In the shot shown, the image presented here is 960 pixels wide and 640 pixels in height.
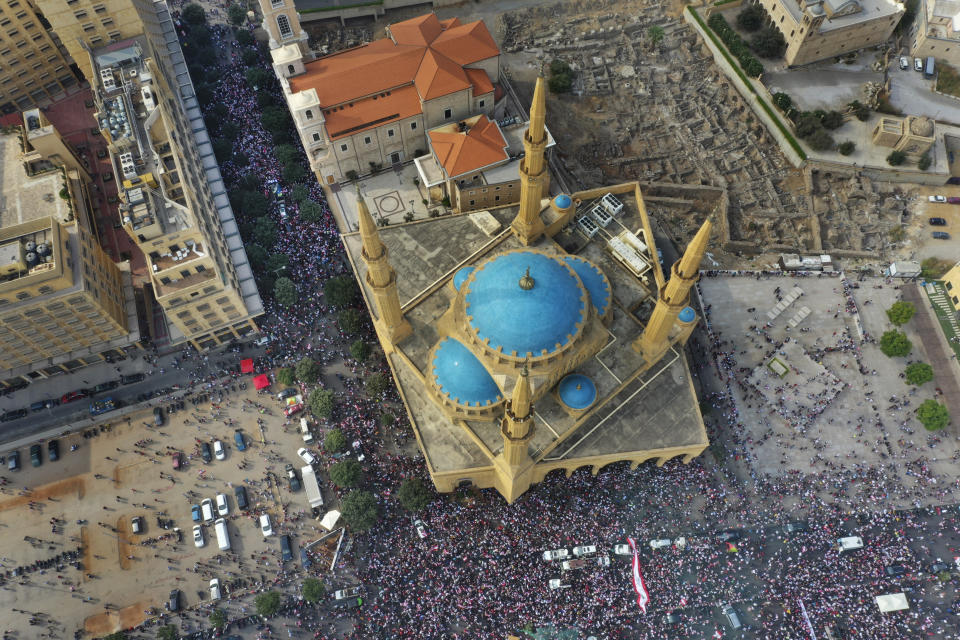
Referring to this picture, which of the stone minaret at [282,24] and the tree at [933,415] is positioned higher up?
the stone minaret at [282,24]

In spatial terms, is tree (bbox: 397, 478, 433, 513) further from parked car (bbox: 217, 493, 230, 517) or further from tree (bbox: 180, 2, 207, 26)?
tree (bbox: 180, 2, 207, 26)

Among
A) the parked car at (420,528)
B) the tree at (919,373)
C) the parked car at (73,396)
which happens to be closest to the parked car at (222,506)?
Result: the parked car at (420,528)

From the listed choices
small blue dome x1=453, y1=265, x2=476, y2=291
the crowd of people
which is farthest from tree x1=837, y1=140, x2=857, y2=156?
small blue dome x1=453, y1=265, x2=476, y2=291

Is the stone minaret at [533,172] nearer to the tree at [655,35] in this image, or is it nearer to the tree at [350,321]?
the tree at [350,321]

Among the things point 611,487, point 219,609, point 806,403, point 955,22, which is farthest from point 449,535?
point 955,22

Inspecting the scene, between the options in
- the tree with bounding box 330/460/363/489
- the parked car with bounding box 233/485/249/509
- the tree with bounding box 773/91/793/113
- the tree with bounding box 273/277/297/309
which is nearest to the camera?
the tree with bounding box 330/460/363/489
